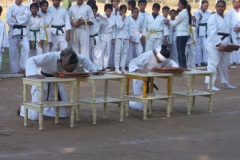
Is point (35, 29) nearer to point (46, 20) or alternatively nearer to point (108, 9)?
point (46, 20)

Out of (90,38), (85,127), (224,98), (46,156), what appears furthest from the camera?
(90,38)

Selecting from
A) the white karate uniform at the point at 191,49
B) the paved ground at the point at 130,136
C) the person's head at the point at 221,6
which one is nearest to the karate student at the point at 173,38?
the white karate uniform at the point at 191,49

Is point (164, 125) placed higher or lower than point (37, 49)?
lower

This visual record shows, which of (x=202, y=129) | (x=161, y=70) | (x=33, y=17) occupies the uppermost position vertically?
(x=33, y=17)

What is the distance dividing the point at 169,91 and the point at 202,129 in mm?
1113

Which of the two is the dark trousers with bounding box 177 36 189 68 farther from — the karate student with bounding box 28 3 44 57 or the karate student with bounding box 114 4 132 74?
the karate student with bounding box 28 3 44 57

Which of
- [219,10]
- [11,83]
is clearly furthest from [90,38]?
[219,10]

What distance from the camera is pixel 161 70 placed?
926 centimetres

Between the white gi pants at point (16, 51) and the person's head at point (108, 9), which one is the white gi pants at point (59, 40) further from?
the person's head at point (108, 9)

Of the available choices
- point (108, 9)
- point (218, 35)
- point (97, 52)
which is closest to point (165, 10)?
point (108, 9)

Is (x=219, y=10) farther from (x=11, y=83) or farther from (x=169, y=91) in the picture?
(x=11, y=83)

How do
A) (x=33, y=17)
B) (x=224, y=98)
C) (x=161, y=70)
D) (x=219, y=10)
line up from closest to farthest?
(x=161, y=70)
(x=224, y=98)
(x=219, y=10)
(x=33, y=17)

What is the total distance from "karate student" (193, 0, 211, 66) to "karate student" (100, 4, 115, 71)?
3070 millimetres

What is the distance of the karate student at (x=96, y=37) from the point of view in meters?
15.1
